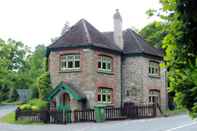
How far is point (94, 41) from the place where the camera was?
3806 cm

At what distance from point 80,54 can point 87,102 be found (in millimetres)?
4204

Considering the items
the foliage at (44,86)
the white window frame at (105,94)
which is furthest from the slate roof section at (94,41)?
the white window frame at (105,94)

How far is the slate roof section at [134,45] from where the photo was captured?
41031mm

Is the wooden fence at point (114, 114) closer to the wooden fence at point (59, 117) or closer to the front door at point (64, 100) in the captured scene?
the wooden fence at point (59, 117)

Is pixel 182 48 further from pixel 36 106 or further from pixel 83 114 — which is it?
pixel 36 106

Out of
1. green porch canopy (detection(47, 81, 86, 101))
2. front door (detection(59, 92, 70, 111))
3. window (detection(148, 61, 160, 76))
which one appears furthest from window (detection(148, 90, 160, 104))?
front door (detection(59, 92, 70, 111))

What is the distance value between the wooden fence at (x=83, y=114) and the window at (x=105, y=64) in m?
4.16

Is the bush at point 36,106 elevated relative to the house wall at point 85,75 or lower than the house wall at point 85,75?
lower

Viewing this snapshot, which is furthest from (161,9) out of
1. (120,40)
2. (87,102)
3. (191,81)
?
(120,40)

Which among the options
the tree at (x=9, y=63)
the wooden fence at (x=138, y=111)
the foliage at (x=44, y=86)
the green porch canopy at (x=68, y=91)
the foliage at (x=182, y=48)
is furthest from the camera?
the tree at (x=9, y=63)

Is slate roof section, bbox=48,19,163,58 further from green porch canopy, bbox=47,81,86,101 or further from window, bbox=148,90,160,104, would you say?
window, bbox=148,90,160,104

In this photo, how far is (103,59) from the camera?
3862 cm

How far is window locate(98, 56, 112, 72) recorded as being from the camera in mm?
38188

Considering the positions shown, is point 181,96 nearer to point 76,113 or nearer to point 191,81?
point 191,81
